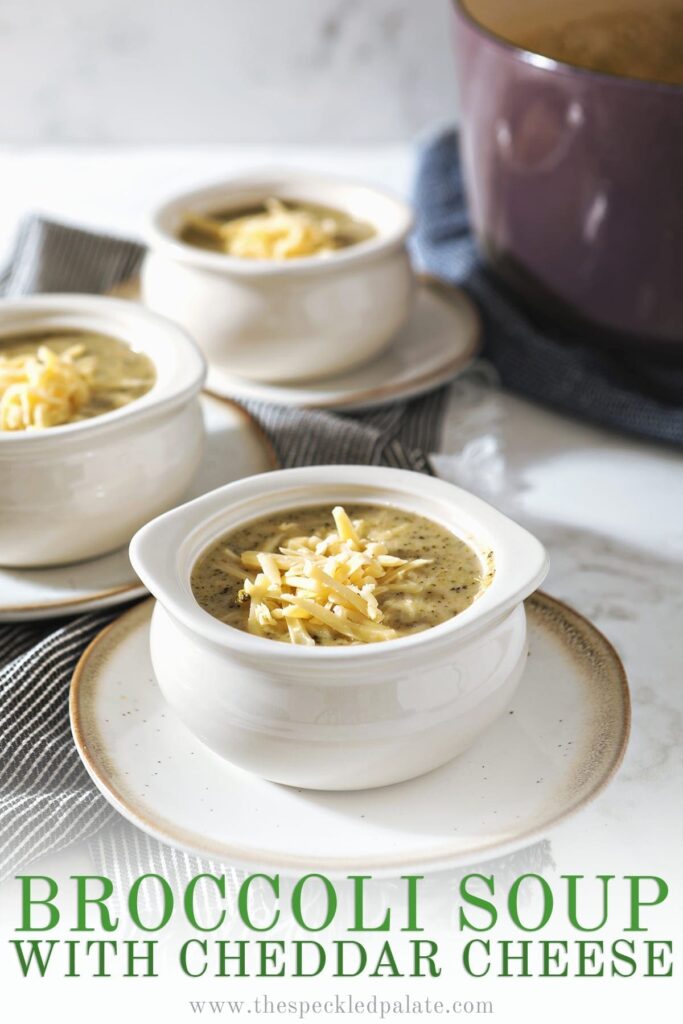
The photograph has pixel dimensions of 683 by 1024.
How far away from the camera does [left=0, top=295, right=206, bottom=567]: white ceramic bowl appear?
1006 mm

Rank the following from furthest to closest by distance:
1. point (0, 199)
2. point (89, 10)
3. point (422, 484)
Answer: point (89, 10) < point (0, 199) < point (422, 484)

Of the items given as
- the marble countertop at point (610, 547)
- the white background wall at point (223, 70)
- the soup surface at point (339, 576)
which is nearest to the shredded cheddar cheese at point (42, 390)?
the soup surface at point (339, 576)

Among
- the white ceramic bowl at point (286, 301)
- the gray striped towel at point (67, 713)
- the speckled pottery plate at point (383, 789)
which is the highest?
the white ceramic bowl at point (286, 301)

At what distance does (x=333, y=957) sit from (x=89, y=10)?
167cm

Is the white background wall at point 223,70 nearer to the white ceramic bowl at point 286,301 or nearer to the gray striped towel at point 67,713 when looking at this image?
the white ceramic bowl at point 286,301

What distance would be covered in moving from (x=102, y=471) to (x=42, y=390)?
0.08 metres

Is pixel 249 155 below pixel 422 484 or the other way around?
below

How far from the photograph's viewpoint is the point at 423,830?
778mm

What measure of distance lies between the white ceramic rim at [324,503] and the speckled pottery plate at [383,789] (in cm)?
10

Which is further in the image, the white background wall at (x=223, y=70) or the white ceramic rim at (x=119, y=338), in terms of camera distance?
the white background wall at (x=223, y=70)

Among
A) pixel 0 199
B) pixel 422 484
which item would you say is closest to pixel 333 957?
pixel 422 484

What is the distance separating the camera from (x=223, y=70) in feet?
6.86

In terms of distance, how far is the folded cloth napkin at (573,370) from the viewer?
1.31 meters

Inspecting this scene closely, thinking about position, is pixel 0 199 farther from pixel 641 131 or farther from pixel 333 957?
pixel 333 957
